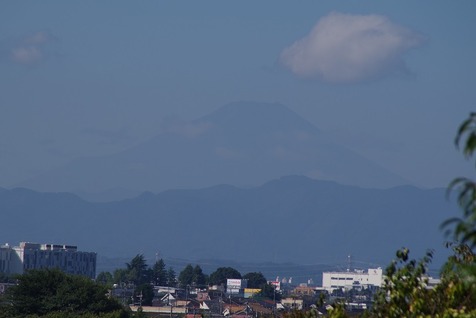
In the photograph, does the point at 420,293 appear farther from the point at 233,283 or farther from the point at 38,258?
the point at 38,258

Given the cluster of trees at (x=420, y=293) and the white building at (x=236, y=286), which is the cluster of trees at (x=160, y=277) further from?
the cluster of trees at (x=420, y=293)

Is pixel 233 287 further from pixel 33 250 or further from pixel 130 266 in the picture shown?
pixel 33 250

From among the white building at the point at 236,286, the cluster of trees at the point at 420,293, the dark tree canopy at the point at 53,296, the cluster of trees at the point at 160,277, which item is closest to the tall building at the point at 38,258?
the cluster of trees at the point at 160,277

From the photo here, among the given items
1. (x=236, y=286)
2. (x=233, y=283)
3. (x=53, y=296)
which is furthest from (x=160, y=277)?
(x=53, y=296)

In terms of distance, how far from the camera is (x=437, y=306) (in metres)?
15.7

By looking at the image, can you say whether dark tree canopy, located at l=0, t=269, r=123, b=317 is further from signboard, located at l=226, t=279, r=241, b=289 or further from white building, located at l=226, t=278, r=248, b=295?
signboard, located at l=226, t=279, r=241, b=289

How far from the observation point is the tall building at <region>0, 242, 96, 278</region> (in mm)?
184500

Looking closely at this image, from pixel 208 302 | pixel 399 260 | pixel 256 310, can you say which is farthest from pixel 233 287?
pixel 399 260

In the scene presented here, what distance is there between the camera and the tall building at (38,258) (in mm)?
184500

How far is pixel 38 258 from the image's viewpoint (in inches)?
7343

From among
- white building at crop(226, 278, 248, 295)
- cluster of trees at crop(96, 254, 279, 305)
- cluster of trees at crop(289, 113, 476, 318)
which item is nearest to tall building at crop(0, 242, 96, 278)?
cluster of trees at crop(96, 254, 279, 305)

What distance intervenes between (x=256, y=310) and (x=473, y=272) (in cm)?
8181

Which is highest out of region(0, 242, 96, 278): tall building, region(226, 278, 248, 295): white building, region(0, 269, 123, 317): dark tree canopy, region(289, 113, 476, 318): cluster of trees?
region(0, 242, 96, 278): tall building

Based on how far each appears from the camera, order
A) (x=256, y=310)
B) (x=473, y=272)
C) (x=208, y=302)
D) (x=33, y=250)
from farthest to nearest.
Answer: (x=33, y=250), (x=208, y=302), (x=256, y=310), (x=473, y=272)
